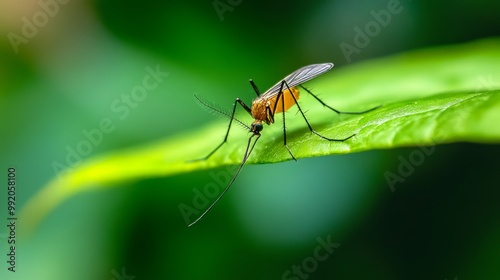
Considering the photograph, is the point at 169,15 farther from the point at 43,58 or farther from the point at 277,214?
the point at 277,214

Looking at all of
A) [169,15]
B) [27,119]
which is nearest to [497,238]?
[169,15]

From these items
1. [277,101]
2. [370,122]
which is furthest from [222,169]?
[370,122]

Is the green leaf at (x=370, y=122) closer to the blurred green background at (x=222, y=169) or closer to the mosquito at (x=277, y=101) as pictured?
the mosquito at (x=277, y=101)

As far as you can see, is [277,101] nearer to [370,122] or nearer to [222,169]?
[222,169]

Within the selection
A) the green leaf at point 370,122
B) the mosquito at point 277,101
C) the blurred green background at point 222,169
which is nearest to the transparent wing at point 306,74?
the mosquito at point 277,101

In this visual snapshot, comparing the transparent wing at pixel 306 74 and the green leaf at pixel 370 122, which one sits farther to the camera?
the transparent wing at pixel 306 74

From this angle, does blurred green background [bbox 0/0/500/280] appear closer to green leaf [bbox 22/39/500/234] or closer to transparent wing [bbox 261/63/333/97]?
green leaf [bbox 22/39/500/234]

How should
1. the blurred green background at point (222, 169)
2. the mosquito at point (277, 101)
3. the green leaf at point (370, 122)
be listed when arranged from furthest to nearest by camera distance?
the mosquito at point (277, 101) < the blurred green background at point (222, 169) < the green leaf at point (370, 122)
